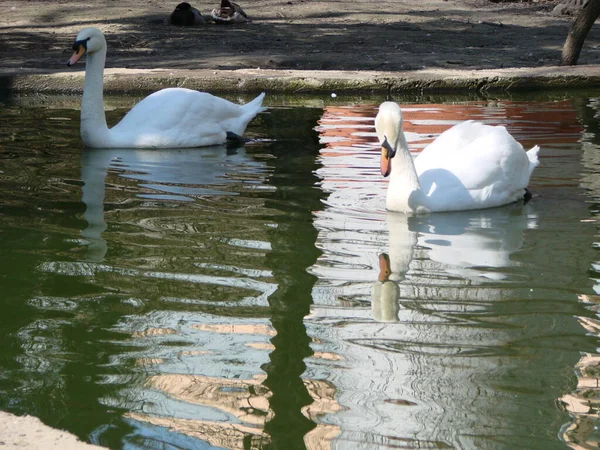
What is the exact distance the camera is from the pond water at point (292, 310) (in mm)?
3064

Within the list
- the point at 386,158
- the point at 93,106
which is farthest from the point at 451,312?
the point at 93,106

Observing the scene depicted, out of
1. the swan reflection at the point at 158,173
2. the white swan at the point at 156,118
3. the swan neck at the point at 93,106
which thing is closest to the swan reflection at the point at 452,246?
the swan reflection at the point at 158,173

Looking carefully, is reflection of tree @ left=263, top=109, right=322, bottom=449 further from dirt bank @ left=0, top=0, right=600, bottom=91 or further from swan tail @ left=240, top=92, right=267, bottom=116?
dirt bank @ left=0, top=0, right=600, bottom=91

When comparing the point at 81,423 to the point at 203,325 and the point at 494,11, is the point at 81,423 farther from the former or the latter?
the point at 494,11

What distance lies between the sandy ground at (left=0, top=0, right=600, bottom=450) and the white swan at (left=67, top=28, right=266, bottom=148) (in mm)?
2518

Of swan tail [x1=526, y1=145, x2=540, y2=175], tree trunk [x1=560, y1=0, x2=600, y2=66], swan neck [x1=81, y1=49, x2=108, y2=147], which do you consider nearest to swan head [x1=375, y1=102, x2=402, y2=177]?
swan tail [x1=526, y1=145, x2=540, y2=175]

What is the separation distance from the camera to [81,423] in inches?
119

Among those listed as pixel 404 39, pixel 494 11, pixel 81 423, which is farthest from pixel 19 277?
pixel 494 11

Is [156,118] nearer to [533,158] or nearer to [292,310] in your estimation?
[533,158]

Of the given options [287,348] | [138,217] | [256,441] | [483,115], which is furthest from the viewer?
[483,115]

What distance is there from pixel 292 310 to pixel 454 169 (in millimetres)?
2199

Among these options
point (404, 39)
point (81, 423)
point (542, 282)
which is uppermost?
point (404, 39)

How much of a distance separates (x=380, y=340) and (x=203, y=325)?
66 cm

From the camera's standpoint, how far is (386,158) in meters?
5.54
